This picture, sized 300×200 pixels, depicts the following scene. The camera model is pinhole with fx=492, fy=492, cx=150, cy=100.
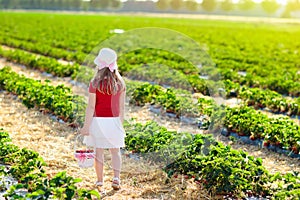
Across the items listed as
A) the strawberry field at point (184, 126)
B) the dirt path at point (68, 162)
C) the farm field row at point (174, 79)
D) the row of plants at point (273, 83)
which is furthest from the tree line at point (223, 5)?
the dirt path at point (68, 162)

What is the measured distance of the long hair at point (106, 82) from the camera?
5.68m

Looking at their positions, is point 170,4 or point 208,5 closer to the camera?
point 208,5

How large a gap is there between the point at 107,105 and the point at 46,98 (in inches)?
143

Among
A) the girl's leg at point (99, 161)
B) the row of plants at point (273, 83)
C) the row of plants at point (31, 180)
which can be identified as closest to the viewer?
the row of plants at point (31, 180)

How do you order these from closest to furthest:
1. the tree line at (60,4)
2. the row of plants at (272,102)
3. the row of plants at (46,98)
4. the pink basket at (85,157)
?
the pink basket at (85,157)
the row of plants at (46,98)
the row of plants at (272,102)
the tree line at (60,4)

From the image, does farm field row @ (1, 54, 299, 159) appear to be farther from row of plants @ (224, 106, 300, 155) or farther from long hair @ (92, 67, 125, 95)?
long hair @ (92, 67, 125, 95)

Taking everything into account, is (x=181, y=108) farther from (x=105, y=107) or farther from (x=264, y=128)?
(x=105, y=107)

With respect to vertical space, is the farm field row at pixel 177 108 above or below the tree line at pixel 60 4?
above

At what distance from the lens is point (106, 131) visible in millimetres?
5867

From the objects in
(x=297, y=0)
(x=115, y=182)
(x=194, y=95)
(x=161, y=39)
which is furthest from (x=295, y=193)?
(x=297, y=0)

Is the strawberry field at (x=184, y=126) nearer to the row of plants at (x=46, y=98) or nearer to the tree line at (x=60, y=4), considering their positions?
the row of plants at (x=46, y=98)

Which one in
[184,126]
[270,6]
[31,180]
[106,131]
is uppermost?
[270,6]

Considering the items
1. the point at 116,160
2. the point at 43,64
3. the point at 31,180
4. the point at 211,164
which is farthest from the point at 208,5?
the point at 31,180

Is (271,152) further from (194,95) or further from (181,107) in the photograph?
(194,95)
